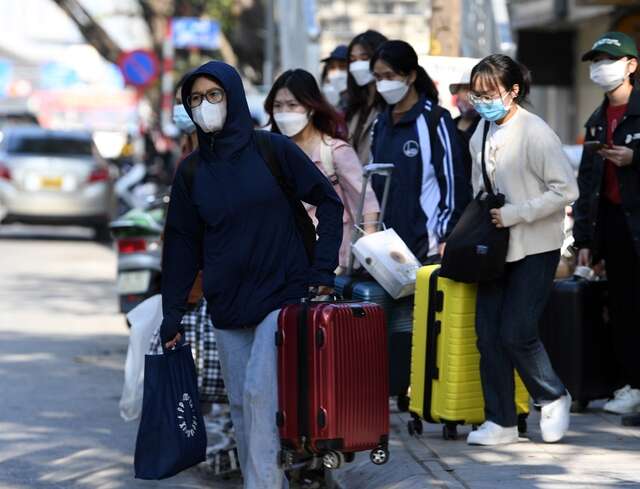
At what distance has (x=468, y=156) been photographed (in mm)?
8859

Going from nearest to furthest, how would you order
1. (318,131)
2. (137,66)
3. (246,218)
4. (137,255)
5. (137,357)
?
(246,218), (318,131), (137,357), (137,255), (137,66)

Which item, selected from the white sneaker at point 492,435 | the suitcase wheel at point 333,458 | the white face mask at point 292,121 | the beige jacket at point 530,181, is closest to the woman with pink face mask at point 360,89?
the white face mask at point 292,121

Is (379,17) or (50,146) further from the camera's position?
(379,17)

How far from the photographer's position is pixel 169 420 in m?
6.41

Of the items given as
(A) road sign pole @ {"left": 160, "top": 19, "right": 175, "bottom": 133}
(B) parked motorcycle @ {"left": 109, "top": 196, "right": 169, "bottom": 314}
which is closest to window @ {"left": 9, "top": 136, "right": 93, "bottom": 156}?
(A) road sign pole @ {"left": 160, "top": 19, "right": 175, "bottom": 133}

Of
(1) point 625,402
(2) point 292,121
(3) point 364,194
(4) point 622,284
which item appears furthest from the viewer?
(1) point 625,402

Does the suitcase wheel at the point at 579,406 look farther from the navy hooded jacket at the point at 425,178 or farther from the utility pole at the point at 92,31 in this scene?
the utility pole at the point at 92,31

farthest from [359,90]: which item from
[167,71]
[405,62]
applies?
[167,71]

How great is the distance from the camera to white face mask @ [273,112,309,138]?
7797mm

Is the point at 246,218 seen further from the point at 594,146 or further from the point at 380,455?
the point at 594,146

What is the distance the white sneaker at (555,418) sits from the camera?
25.2 feet

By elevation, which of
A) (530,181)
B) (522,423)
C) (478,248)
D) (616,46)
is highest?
(616,46)

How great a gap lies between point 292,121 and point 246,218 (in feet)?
5.32

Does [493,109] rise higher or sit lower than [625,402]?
higher
